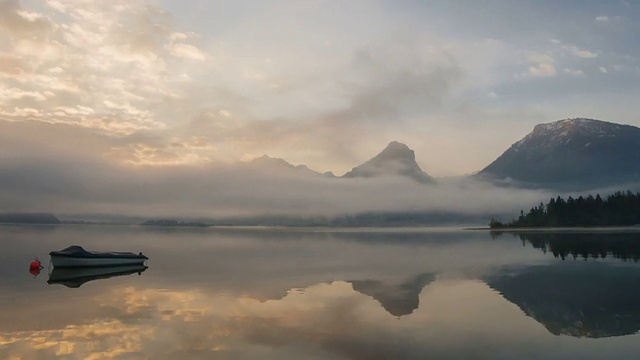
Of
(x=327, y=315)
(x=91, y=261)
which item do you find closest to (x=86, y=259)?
(x=91, y=261)

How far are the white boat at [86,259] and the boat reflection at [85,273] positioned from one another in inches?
30.2

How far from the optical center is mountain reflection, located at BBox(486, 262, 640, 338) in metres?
29.4

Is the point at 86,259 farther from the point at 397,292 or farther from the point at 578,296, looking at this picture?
the point at 578,296

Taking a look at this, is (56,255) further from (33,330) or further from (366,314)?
(366,314)

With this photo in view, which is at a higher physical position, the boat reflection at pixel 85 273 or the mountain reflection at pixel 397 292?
the mountain reflection at pixel 397 292

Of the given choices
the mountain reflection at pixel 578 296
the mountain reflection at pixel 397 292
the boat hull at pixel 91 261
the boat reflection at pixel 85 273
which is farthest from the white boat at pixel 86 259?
the mountain reflection at pixel 578 296

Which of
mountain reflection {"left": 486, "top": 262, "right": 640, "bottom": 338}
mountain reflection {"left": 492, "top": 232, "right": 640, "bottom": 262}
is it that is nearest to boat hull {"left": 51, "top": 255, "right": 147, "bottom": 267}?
mountain reflection {"left": 486, "top": 262, "right": 640, "bottom": 338}

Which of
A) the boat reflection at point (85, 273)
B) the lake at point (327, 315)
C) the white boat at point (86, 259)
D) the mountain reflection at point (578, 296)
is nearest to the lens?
the lake at point (327, 315)

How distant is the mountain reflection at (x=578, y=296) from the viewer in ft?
96.4

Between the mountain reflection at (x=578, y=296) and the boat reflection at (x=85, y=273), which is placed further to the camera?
the boat reflection at (x=85, y=273)

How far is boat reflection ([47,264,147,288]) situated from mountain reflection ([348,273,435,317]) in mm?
33354

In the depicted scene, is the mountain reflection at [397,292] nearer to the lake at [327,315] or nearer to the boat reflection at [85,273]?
the lake at [327,315]

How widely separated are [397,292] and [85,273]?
4726 cm

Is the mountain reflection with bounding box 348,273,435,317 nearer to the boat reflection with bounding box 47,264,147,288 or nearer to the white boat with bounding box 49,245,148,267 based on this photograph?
the boat reflection with bounding box 47,264,147,288
